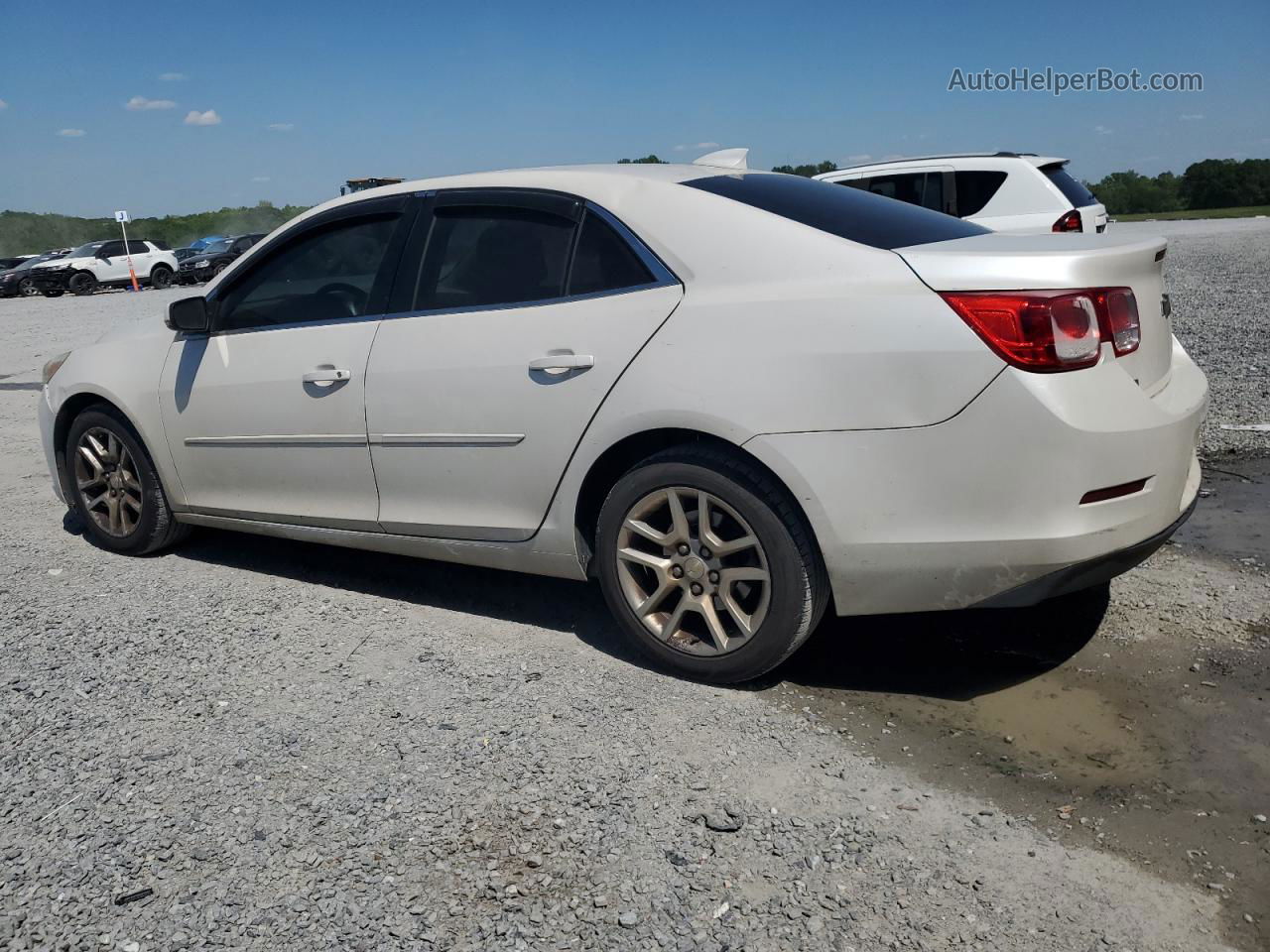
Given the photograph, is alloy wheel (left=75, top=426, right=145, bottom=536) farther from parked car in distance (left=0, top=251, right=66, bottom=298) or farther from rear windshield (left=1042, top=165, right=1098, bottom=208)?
parked car in distance (left=0, top=251, right=66, bottom=298)

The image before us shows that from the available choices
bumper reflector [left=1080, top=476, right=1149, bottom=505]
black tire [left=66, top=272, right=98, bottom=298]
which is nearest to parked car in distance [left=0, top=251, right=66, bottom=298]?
black tire [left=66, top=272, right=98, bottom=298]

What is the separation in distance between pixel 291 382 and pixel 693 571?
1.88 m

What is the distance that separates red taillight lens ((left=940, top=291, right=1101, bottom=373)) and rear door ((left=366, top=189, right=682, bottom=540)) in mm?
963

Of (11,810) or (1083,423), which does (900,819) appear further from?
(11,810)

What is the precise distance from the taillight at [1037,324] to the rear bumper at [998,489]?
0.05 meters

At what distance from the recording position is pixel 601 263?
3.67 metres

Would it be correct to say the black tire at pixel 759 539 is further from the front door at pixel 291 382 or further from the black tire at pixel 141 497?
the black tire at pixel 141 497

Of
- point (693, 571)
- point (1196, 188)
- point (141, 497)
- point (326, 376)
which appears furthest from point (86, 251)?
point (1196, 188)

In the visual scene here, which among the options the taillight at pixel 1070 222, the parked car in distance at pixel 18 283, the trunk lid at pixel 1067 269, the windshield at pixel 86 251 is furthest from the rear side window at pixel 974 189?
the parked car in distance at pixel 18 283

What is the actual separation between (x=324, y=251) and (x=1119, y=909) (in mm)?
3610

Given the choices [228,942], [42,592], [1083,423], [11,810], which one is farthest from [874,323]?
[42,592]

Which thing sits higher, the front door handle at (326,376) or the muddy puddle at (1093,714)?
the front door handle at (326,376)

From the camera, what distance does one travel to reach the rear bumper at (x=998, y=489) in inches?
116

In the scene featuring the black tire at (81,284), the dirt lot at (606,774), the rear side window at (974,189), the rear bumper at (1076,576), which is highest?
the rear side window at (974,189)
